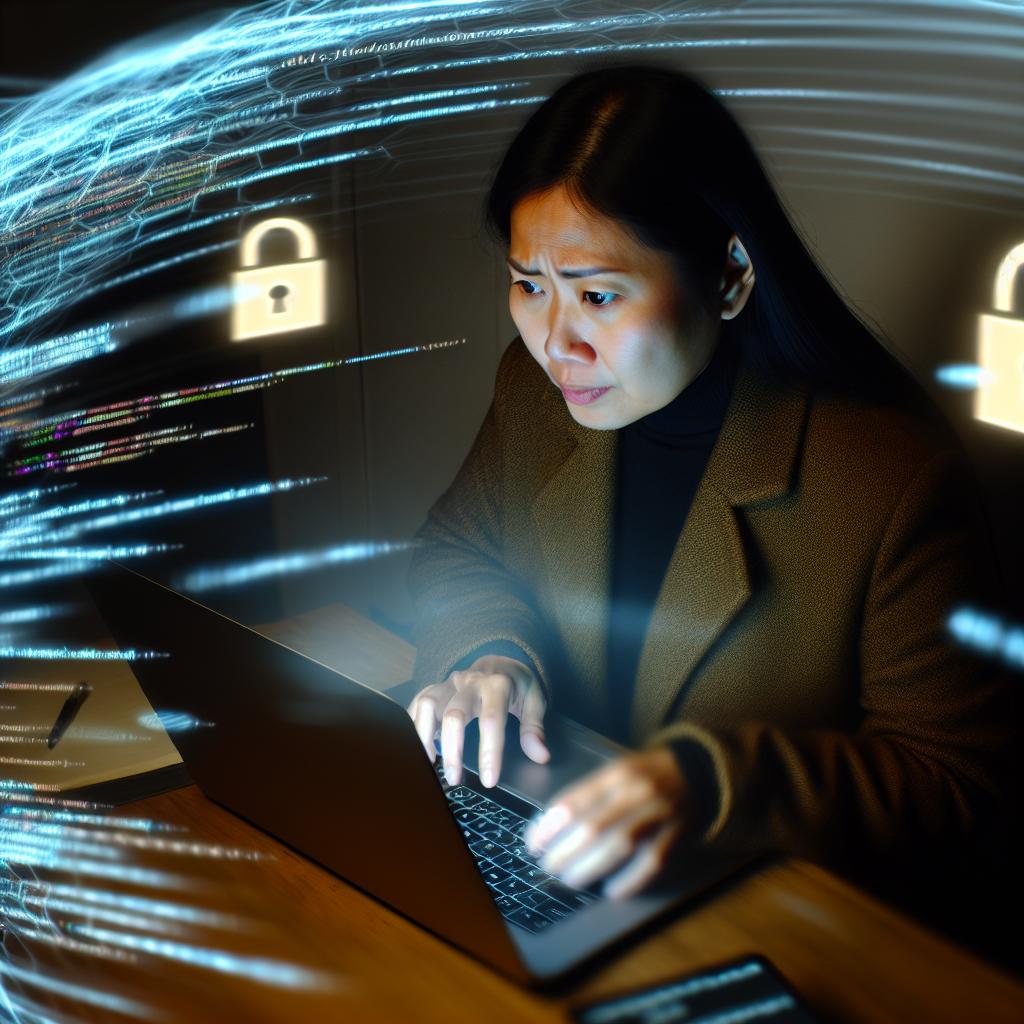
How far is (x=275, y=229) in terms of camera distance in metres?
2.14

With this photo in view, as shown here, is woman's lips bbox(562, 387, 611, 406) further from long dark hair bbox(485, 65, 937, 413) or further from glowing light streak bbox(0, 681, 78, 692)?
glowing light streak bbox(0, 681, 78, 692)

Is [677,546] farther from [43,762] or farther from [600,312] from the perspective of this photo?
[43,762]

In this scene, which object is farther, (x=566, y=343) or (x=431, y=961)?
(x=566, y=343)

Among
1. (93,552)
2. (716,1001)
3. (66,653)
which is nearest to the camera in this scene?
(716,1001)

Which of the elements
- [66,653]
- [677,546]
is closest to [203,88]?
[66,653]

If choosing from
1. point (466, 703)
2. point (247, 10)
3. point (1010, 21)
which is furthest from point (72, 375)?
point (1010, 21)

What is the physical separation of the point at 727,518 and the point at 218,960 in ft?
2.36

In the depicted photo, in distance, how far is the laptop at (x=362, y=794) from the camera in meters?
0.58

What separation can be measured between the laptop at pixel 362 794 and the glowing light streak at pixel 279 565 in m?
1.25

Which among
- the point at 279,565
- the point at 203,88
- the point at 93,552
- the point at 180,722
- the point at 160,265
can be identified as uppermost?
the point at 203,88

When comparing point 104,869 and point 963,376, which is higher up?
point 963,376

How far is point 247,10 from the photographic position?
1.51 m

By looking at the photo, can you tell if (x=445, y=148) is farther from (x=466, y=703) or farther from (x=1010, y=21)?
(x=466, y=703)

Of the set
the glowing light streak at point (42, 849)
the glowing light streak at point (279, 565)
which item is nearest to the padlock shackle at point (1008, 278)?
the glowing light streak at point (42, 849)
